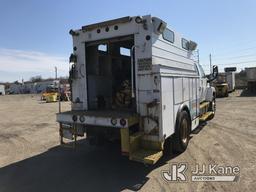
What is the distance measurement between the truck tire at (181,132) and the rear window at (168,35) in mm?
1833

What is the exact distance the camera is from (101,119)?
5.58 meters

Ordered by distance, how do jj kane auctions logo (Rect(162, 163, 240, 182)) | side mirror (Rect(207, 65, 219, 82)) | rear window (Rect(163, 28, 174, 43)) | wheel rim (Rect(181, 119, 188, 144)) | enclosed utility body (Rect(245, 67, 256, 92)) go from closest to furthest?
jj kane auctions logo (Rect(162, 163, 240, 182)) → rear window (Rect(163, 28, 174, 43)) → wheel rim (Rect(181, 119, 188, 144)) → side mirror (Rect(207, 65, 219, 82)) → enclosed utility body (Rect(245, 67, 256, 92))

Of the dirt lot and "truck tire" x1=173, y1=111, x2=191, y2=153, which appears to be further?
"truck tire" x1=173, y1=111, x2=191, y2=153

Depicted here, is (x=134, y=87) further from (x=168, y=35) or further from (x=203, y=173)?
(x=203, y=173)

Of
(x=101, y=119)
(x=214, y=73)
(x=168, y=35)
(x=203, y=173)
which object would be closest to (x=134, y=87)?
(x=101, y=119)

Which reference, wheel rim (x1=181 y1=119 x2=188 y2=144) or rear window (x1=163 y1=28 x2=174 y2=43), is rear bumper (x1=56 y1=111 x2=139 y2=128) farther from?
rear window (x1=163 y1=28 x2=174 y2=43)

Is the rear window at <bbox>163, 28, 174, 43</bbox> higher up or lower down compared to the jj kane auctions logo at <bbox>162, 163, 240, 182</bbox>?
higher up

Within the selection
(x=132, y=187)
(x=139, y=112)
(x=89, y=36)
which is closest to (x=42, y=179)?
(x=132, y=187)

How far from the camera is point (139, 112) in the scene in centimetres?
564

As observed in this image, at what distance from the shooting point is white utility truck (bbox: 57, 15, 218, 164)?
213 inches

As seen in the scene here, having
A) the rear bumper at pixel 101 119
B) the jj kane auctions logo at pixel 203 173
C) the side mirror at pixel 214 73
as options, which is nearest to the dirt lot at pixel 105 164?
the jj kane auctions logo at pixel 203 173

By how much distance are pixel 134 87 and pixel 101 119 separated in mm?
995

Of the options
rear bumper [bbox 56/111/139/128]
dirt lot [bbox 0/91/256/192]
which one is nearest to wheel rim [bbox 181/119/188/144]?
dirt lot [bbox 0/91/256/192]

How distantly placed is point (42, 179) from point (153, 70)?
3.17 m
